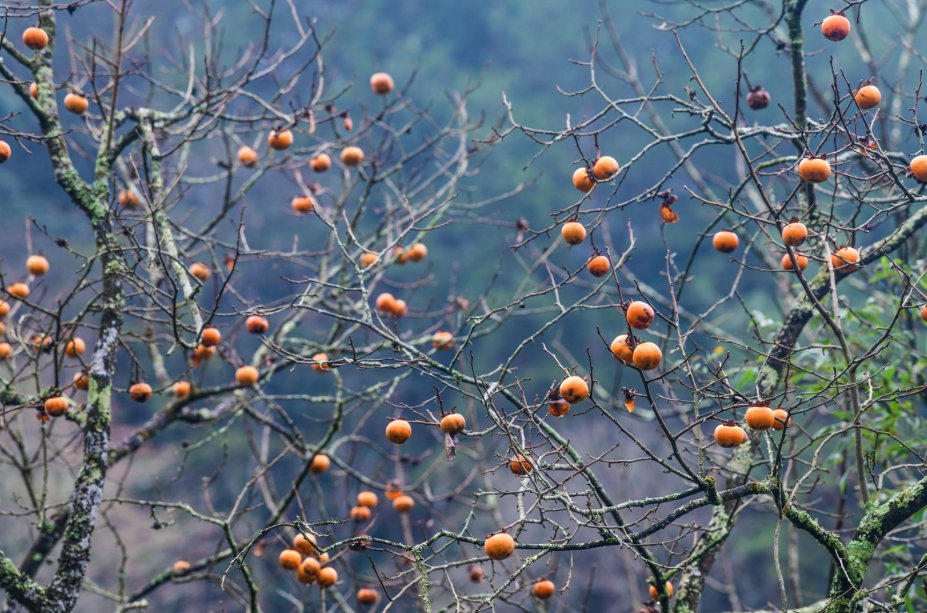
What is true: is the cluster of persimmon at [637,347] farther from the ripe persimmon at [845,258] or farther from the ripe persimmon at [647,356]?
the ripe persimmon at [845,258]

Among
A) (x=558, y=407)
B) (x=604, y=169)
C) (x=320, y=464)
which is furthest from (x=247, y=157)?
(x=558, y=407)

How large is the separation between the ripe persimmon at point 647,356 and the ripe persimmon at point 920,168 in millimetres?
799

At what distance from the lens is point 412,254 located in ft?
11.7

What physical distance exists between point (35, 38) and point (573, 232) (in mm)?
1869

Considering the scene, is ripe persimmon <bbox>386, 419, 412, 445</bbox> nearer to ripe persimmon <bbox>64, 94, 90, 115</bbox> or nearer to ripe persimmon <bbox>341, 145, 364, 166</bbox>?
ripe persimmon <bbox>341, 145, 364, 166</bbox>

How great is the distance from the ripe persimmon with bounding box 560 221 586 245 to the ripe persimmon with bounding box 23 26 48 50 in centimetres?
182

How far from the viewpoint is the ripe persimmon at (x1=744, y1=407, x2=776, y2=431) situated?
176 cm

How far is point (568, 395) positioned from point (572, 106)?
35.7ft

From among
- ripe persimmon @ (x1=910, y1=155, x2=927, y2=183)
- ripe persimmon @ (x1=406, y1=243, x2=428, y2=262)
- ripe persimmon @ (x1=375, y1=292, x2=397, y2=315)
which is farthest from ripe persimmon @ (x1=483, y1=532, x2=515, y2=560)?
ripe persimmon @ (x1=406, y1=243, x2=428, y2=262)

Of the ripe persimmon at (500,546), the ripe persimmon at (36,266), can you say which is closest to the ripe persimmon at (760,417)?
the ripe persimmon at (500,546)

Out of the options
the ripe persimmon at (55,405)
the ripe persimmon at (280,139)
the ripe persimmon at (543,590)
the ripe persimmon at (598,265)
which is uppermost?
the ripe persimmon at (280,139)

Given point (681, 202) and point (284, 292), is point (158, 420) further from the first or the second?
point (681, 202)

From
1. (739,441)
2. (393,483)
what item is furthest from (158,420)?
(739,441)

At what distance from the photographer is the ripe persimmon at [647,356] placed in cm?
171
